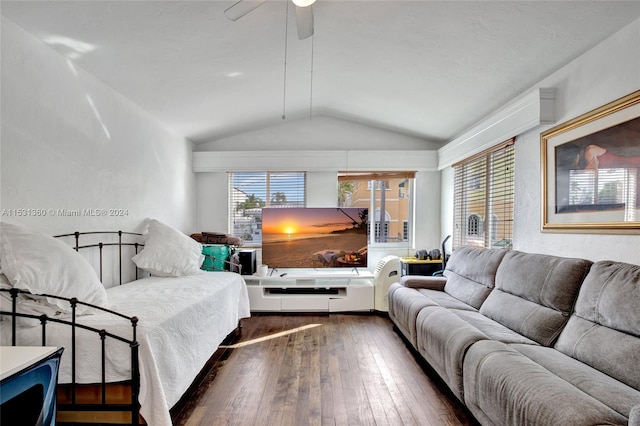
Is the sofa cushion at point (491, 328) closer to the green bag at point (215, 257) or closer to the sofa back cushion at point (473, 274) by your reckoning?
the sofa back cushion at point (473, 274)

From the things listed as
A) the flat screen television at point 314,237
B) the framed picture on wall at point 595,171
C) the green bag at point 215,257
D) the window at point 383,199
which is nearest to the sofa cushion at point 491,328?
the framed picture on wall at point 595,171

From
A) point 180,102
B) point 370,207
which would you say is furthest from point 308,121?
point 180,102

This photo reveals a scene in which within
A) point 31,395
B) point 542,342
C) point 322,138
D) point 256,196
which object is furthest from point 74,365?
point 322,138

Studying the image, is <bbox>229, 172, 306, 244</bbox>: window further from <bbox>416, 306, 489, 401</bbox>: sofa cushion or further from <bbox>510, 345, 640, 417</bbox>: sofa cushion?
<bbox>510, 345, 640, 417</bbox>: sofa cushion

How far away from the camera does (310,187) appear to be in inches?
181

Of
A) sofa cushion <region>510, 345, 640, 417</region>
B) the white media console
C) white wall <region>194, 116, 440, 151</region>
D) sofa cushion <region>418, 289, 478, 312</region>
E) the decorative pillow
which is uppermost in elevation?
white wall <region>194, 116, 440, 151</region>

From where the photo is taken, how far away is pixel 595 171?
2.05m

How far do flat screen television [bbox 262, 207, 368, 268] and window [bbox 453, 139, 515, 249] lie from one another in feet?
3.90

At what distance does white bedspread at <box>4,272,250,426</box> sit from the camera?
157 cm

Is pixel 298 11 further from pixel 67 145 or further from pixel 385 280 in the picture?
pixel 385 280

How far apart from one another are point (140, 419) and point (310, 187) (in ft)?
11.1

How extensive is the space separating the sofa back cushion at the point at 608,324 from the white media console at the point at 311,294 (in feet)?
7.74

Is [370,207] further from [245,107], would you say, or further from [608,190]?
[608,190]

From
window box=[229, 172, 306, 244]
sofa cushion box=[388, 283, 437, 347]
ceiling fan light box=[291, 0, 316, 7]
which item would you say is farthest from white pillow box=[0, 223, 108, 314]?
window box=[229, 172, 306, 244]
